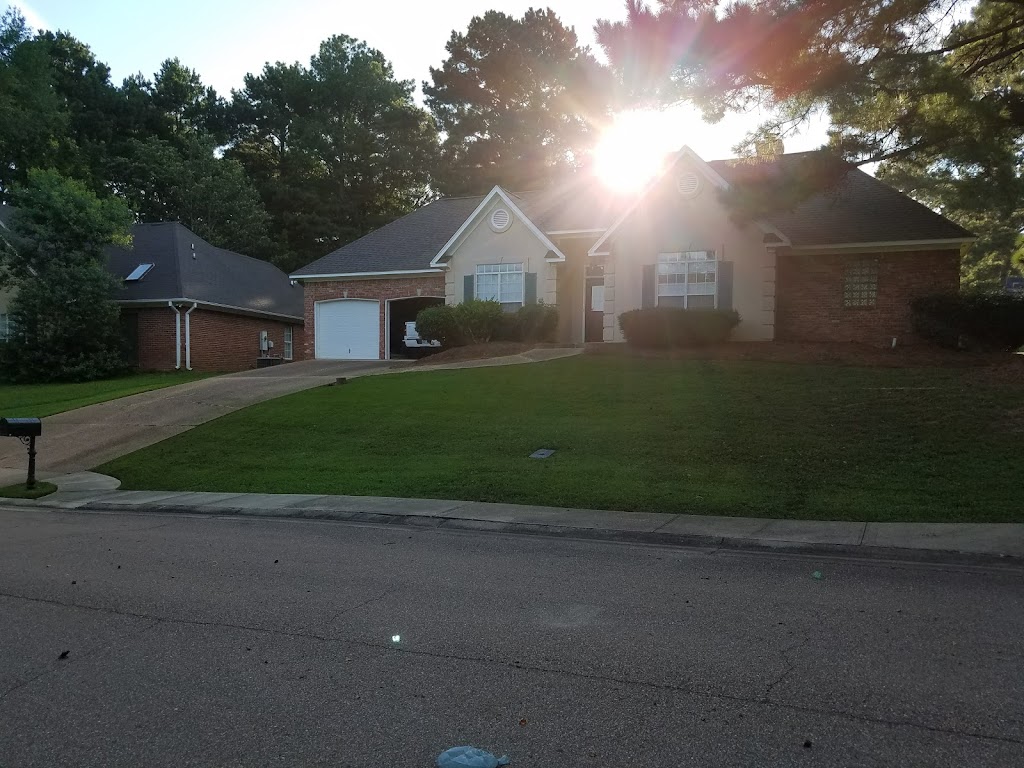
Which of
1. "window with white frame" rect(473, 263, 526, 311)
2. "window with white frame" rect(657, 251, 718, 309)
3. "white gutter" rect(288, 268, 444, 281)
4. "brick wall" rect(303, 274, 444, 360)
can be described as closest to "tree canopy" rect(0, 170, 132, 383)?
"brick wall" rect(303, 274, 444, 360)

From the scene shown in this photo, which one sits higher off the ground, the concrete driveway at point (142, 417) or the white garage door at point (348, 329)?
the white garage door at point (348, 329)

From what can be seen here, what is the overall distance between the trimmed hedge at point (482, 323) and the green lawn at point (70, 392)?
7.60 m

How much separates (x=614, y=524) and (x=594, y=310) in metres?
16.5

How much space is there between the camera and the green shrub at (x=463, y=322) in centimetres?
2303

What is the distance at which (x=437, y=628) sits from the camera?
17.6 feet

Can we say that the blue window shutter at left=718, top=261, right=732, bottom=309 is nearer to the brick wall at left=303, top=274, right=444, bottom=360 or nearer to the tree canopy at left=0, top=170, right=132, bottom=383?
the brick wall at left=303, top=274, right=444, bottom=360

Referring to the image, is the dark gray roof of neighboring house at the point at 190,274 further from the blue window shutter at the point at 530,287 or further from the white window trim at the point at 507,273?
the blue window shutter at the point at 530,287

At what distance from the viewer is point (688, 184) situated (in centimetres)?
2155

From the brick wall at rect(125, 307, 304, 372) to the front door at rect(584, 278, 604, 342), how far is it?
14308 millimetres

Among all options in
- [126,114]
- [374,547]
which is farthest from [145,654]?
[126,114]

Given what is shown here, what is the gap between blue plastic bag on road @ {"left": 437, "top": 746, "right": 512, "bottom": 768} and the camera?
340cm

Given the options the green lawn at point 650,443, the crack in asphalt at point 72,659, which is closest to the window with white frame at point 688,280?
the green lawn at point 650,443

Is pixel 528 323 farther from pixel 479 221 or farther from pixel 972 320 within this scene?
pixel 972 320

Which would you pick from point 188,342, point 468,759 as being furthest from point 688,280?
point 468,759
